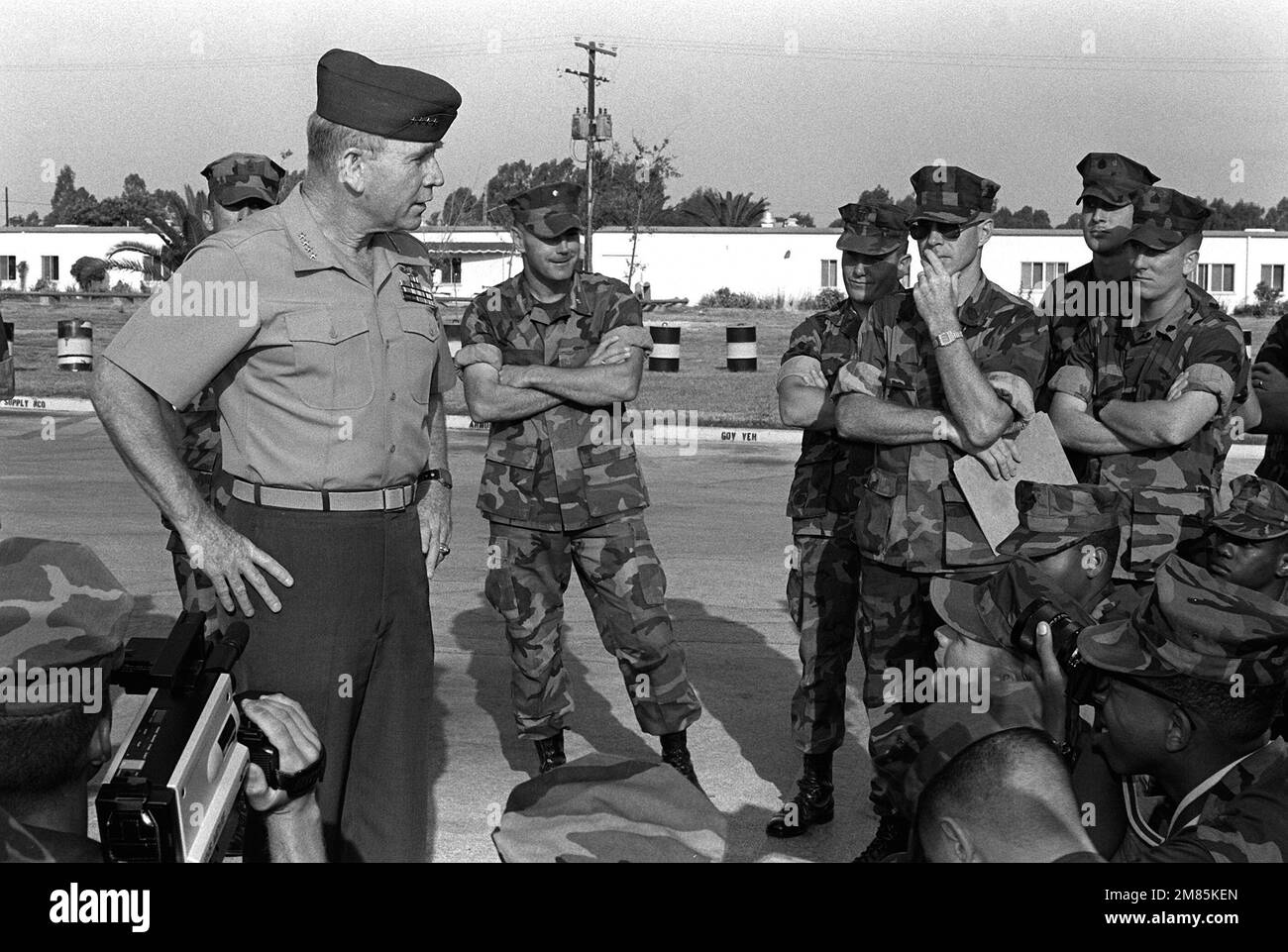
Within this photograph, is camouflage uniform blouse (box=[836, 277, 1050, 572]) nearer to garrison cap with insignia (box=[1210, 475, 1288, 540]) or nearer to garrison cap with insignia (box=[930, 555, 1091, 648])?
garrison cap with insignia (box=[930, 555, 1091, 648])

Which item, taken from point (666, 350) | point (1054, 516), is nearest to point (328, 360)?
point (1054, 516)

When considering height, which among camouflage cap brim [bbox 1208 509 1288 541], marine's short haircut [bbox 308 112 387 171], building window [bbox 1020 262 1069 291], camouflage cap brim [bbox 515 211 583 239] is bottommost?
camouflage cap brim [bbox 1208 509 1288 541]

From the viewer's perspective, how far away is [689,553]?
898cm

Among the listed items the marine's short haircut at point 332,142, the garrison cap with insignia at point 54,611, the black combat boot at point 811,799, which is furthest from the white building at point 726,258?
the garrison cap with insignia at point 54,611

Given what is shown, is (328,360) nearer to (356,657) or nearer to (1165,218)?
(356,657)

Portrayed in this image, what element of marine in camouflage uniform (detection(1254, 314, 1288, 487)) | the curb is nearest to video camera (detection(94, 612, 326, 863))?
marine in camouflage uniform (detection(1254, 314, 1288, 487))

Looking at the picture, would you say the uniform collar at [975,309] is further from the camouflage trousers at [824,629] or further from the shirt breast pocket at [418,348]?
the shirt breast pocket at [418,348]

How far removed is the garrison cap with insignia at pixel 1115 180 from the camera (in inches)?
207

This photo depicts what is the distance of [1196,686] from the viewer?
2.58m

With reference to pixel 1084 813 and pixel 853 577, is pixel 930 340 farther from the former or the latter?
pixel 1084 813

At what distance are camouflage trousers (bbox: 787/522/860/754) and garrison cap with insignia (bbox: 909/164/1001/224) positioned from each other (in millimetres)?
1130

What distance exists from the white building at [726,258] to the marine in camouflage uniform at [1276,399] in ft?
137

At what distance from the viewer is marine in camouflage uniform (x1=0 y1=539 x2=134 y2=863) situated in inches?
86.2
